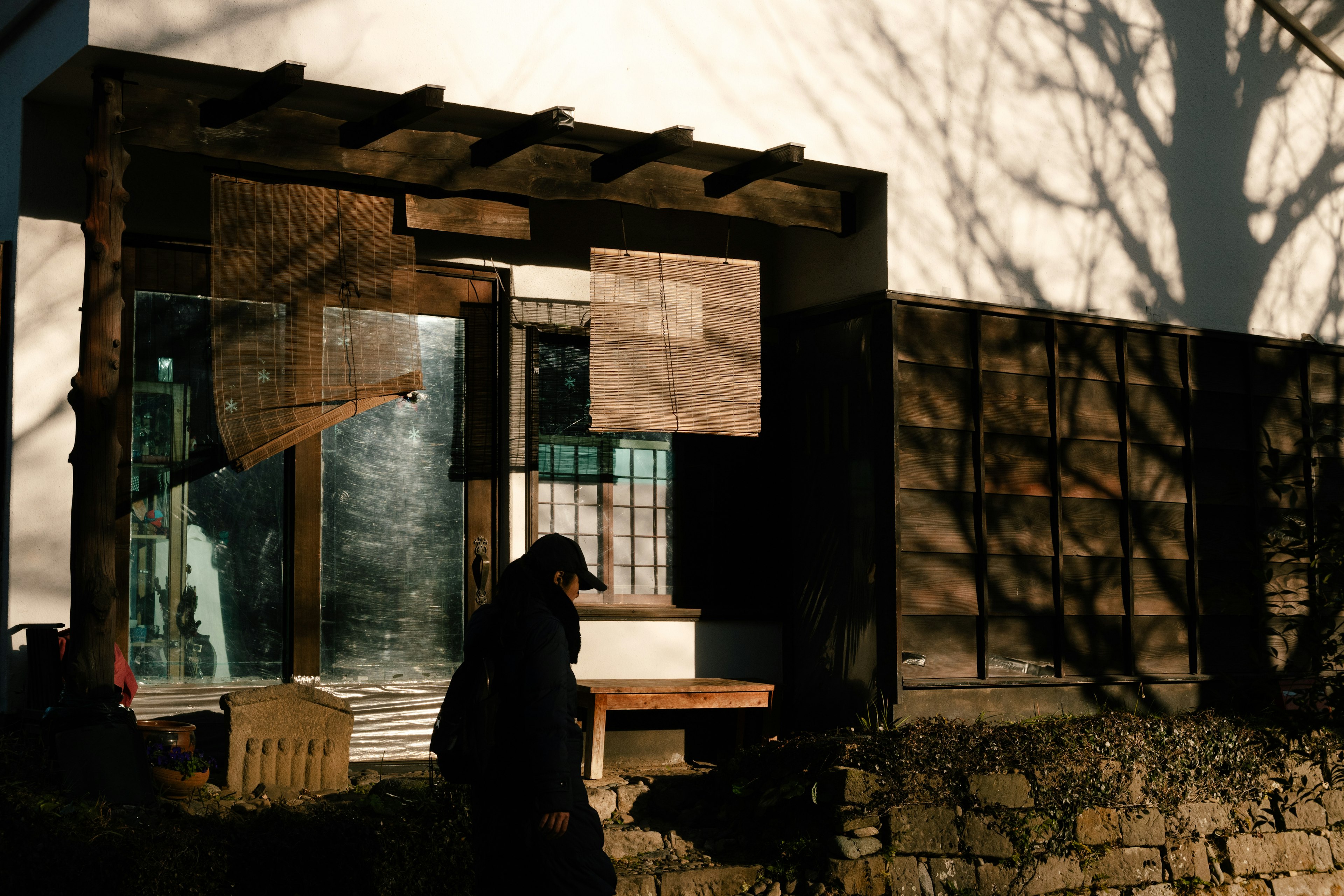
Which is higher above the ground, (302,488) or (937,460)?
(937,460)

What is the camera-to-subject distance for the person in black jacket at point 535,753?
181 inches

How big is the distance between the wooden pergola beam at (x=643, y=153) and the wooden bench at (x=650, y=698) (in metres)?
3.03

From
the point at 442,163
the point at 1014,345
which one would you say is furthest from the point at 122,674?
the point at 1014,345

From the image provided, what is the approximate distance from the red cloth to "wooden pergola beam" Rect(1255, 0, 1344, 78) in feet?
29.9

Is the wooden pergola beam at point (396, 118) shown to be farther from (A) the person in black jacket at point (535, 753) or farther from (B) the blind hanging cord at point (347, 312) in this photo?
(A) the person in black jacket at point (535, 753)

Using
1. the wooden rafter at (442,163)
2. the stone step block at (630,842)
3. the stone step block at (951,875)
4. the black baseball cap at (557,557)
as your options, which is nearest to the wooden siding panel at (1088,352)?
the wooden rafter at (442,163)

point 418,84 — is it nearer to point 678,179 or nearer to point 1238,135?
point 678,179

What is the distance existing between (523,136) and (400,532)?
8.36ft

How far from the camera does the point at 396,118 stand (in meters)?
6.83

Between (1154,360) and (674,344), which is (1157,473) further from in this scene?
(674,344)

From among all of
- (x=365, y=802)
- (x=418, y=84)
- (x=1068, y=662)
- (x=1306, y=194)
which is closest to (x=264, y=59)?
(x=418, y=84)

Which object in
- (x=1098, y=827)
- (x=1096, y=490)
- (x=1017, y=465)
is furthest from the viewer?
(x=1096, y=490)

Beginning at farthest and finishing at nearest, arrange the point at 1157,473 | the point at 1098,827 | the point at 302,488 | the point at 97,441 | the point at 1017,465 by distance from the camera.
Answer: the point at 1157,473 < the point at 1017,465 < the point at 302,488 < the point at 1098,827 < the point at 97,441

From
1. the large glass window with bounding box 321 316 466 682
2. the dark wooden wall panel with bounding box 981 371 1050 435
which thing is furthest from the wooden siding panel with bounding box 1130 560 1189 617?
the large glass window with bounding box 321 316 466 682
